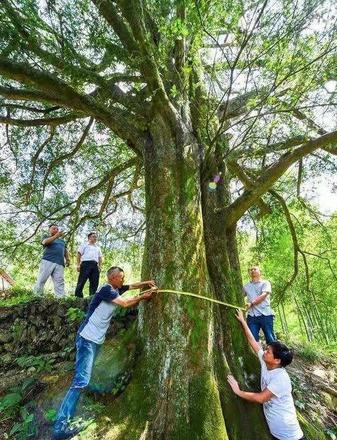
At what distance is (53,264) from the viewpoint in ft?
25.6

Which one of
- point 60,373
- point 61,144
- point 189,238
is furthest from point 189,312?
point 61,144

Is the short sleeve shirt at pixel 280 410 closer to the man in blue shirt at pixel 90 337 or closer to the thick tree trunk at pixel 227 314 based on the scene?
the thick tree trunk at pixel 227 314

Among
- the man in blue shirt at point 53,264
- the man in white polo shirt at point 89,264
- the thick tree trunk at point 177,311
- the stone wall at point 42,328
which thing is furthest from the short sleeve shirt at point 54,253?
the thick tree trunk at point 177,311

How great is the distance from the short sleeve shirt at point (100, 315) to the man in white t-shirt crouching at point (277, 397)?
71.0 inches

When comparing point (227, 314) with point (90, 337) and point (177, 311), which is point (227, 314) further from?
point (90, 337)

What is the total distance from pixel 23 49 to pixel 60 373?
184 inches

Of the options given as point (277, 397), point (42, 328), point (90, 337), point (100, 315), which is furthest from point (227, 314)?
point (42, 328)

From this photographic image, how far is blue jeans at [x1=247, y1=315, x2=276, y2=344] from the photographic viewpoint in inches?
242

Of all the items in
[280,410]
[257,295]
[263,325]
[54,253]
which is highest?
[54,253]

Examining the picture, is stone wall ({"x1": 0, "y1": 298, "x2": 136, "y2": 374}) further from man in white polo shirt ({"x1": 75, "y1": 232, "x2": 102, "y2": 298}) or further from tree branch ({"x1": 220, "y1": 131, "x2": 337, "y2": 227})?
tree branch ({"x1": 220, "y1": 131, "x2": 337, "y2": 227})

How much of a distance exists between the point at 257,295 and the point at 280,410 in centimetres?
237

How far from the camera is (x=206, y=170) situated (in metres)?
6.00

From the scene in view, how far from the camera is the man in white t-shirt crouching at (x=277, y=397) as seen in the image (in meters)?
4.10

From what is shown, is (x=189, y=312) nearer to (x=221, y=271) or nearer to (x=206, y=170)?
(x=221, y=271)
